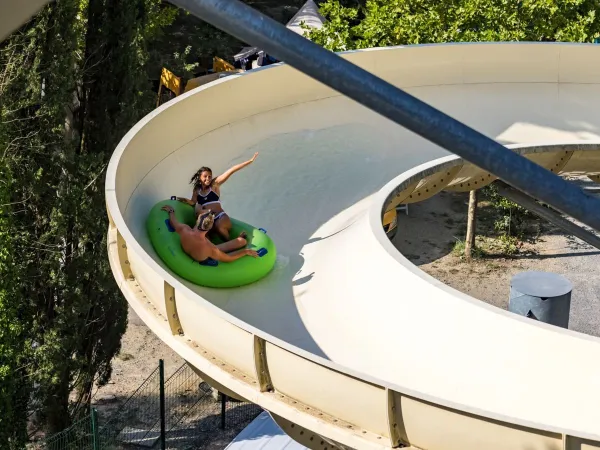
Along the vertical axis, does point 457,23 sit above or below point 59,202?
above

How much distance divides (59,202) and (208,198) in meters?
5.25

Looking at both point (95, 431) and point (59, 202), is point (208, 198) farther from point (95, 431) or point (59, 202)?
point (95, 431)

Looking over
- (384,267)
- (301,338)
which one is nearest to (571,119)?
(384,267)

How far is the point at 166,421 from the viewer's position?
1427 cm

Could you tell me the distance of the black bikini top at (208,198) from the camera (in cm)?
814

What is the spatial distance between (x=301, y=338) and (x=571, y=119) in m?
6.19

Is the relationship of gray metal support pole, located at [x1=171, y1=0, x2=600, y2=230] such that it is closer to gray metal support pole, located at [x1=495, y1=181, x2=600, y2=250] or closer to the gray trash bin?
the gray trash bin

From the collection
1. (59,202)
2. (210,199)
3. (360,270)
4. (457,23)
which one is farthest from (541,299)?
(457,23)

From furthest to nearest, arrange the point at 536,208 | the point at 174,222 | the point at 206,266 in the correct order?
the point at 536,208, the point at 174,222, the point at 206,266

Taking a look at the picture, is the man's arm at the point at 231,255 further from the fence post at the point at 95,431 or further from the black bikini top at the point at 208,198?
the fence post at the point at 95,431

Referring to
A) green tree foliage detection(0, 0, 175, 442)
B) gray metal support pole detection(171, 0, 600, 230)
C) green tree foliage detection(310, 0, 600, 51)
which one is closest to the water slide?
gray metal support pole detection(171, 0, 600, 230)

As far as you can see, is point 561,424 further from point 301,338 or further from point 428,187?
point 428,187

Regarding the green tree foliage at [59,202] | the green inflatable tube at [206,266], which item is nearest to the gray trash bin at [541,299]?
the green inflatable tube at [206,266]

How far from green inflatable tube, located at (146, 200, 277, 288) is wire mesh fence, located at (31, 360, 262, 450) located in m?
5.71
